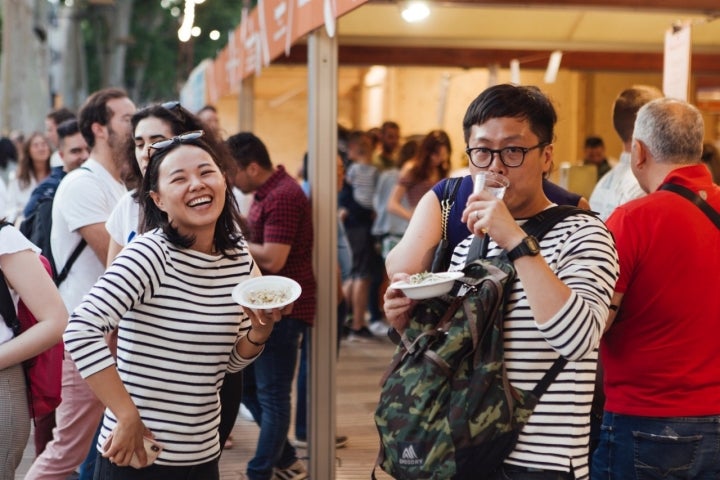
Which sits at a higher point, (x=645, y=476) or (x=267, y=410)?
(x=645, y=476)

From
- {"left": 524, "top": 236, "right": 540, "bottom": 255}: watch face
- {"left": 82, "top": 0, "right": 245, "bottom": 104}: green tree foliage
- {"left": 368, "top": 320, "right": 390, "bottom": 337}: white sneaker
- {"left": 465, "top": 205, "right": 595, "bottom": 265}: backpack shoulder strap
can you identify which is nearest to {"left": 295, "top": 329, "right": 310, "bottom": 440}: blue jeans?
{"left": 465, "top": 205, "right": 595, "bottom": 265}: backpack shoulder strap

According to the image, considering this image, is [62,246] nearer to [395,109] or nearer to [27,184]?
[27,184]

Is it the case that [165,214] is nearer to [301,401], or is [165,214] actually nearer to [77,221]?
[77,221]

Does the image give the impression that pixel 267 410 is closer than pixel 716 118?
Yes

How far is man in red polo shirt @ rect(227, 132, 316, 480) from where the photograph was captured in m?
5.49

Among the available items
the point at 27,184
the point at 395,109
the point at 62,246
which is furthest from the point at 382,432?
the point at 395,109

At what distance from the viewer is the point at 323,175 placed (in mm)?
5266

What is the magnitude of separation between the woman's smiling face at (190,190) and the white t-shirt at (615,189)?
2261 millimetres

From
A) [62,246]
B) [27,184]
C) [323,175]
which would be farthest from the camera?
[27,184]

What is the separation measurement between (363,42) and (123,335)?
628 cm

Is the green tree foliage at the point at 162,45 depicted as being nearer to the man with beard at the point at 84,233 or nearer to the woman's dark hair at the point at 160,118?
the man with beard at the point at 84,233

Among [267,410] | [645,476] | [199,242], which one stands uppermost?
A: [199,242]

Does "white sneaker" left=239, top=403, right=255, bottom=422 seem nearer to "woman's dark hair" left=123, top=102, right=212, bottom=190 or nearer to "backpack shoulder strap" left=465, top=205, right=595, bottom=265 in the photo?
"woman's dark hair" left=123, top=102, right=212, bottom=190

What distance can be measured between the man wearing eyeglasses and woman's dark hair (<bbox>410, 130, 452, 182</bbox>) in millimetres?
6968
